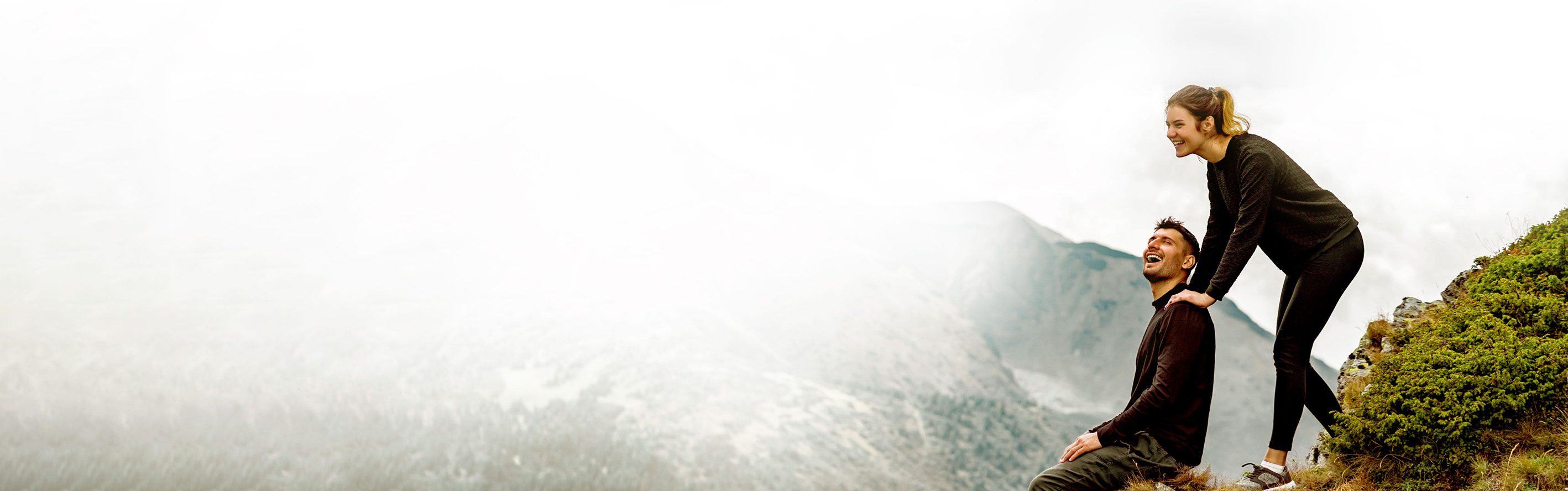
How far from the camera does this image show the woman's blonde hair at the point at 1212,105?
4914 millimetres

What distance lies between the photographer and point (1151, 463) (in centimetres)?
498

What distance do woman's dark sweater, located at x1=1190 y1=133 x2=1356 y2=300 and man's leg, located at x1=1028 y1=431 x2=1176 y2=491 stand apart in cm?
110

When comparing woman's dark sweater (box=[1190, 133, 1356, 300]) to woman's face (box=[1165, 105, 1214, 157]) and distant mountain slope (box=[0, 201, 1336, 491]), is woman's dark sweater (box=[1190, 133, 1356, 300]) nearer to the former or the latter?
woman's face (box=[1165, 105, 1214, 157])

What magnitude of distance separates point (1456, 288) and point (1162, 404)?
7291 mm

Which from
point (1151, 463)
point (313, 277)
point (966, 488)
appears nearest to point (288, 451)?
point (313, 277)

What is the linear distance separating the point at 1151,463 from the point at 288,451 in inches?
7110

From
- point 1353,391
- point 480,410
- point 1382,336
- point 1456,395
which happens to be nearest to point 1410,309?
point 1382,336

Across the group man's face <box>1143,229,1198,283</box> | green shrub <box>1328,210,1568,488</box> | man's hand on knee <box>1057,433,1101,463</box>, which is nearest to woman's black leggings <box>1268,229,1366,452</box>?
man's face <box>1143,229,1198,283</box>

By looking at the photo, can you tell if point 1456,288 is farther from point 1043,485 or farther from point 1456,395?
point 1043,485

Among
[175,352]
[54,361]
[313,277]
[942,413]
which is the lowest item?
[54,361]

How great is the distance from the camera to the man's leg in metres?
4.95

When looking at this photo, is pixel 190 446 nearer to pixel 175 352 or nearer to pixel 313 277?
pixel 175 352

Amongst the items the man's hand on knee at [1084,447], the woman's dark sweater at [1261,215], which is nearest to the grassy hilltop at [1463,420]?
the man's hand on knee at [1084,447]

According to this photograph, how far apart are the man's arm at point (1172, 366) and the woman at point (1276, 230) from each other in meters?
0.12
